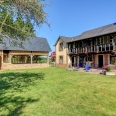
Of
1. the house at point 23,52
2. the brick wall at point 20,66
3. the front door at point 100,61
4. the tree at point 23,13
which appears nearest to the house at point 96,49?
the front door at point 100,61

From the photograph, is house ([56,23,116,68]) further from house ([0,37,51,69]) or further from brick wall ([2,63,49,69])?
brick wall ([2,63,49,69])

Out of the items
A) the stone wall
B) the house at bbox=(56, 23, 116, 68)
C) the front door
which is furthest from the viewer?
the stone wall

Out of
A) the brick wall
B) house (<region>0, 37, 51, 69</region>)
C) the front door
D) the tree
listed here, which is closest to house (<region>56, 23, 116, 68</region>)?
the front door

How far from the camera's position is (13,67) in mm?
23016

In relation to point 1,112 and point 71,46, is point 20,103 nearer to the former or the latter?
point 1,112

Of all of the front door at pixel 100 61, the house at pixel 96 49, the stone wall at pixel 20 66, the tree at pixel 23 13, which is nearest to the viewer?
the tree at pixel 23 13

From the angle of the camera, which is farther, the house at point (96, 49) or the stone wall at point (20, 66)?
the stone wall at point (20, 66)

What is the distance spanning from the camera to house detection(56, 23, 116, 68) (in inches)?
717

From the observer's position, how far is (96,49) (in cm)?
2002

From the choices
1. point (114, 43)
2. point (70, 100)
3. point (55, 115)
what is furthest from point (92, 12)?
point (55, 115)

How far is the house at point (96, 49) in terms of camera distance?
1822 centimetres

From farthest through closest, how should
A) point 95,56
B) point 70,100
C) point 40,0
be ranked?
point 95,56 → point 40,0 → point 70,100

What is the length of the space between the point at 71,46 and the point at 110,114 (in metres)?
22.5

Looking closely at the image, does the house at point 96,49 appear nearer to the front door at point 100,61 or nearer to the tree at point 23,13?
the front door at point 100,61
